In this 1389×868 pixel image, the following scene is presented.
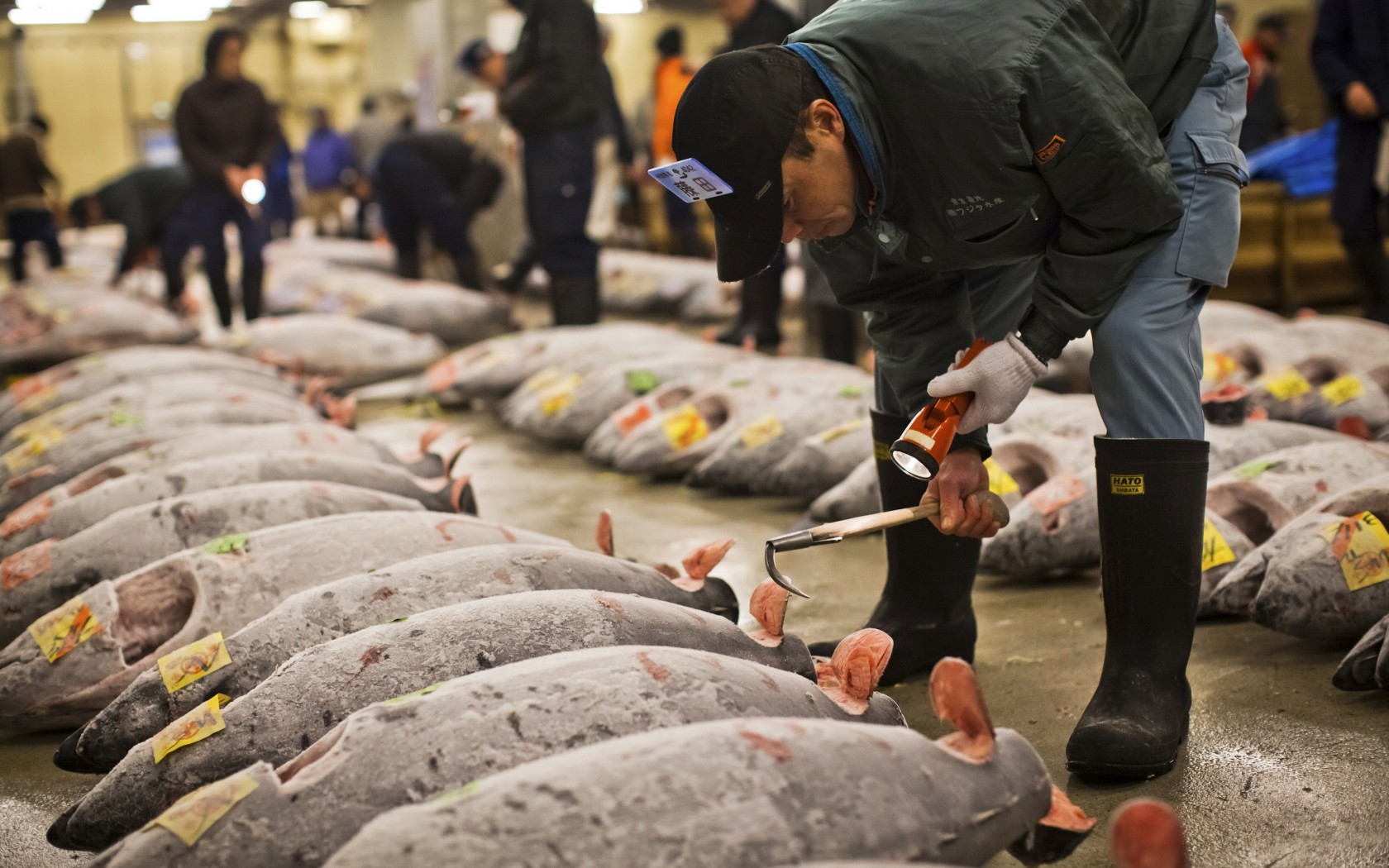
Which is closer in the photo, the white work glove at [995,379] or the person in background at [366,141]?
the white work glove at [995,379]

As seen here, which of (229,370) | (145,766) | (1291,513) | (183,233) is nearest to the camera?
(145,766)

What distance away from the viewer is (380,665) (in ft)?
6.31

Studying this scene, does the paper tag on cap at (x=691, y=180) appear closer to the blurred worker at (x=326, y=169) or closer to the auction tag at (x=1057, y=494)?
the auction tag at (x=1057, y=494)

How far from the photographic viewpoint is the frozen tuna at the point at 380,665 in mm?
1825

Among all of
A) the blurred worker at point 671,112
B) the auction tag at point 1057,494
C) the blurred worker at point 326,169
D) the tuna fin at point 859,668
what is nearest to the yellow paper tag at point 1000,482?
the auction tag at point 1057,494

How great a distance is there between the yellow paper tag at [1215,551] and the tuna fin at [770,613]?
1.10 m

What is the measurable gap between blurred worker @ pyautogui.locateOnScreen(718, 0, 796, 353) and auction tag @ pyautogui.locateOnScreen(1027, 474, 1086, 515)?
2663 millimetres

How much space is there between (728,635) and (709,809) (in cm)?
77

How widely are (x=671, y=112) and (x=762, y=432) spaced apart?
17.6 feet

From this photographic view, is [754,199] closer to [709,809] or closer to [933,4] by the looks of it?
[933,4]

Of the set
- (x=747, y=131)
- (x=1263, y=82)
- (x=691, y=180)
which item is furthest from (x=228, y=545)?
(x=1263, y=82)

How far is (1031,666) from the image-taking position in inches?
105

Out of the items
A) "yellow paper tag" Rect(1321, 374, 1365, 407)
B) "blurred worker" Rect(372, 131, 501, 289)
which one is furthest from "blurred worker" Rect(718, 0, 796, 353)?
"blurred worker" Rect(372, 131, 501, 289)

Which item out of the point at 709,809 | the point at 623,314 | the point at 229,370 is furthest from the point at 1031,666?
the point at 623,314
